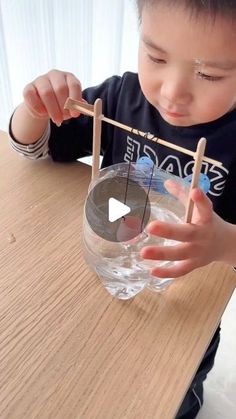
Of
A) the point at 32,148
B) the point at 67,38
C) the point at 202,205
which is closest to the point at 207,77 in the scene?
the point at 202,205

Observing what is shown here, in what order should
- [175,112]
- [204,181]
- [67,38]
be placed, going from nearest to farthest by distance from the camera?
[175,112] < [204,181] < [67,38]

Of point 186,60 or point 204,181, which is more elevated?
point 186,60

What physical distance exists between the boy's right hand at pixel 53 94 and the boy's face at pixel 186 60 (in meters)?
0.10

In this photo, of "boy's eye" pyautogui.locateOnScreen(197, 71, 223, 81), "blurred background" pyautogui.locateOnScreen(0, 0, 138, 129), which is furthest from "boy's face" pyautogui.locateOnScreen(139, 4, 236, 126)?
"blurred background" pyautogui.locateOnScreen(0, 0, 138, 129)

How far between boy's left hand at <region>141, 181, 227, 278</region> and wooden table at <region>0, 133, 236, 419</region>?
43 mm

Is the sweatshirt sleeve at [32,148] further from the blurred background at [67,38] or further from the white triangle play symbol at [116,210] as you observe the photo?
the blurred background at [67,38]

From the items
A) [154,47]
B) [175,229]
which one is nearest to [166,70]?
[154,47]

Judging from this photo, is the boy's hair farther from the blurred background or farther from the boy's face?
the blurred background

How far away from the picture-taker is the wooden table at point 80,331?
33 centimetres

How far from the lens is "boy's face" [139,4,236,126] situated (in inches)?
14.9

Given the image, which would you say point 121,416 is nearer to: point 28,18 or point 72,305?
point 72,305

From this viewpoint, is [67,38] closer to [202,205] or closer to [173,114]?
[173,114]

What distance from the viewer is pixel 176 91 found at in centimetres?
41
